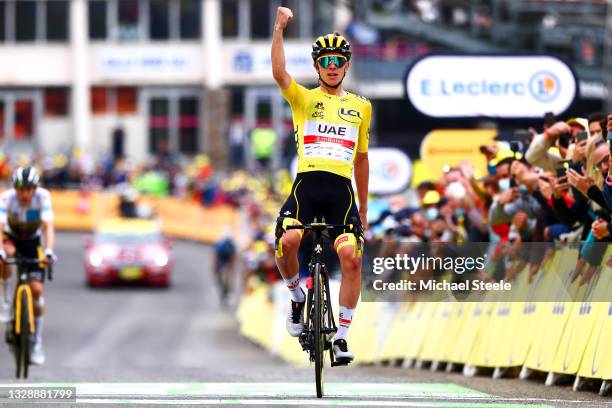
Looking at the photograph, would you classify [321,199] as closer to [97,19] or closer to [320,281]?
[320,281]

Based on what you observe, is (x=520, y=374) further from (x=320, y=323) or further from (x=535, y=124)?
(x=535, y=124)

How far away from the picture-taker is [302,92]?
37.6ft

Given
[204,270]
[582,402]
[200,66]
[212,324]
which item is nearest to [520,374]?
[582,402]

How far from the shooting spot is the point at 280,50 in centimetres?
1127

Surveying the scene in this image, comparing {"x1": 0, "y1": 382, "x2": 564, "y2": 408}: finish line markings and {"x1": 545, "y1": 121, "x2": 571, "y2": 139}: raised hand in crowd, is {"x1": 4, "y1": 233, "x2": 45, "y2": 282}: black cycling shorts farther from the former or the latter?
{"x1": 545, "y1": 121, "x2": 571, "y2": 139}: raised hand in crowd

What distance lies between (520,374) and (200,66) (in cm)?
5200

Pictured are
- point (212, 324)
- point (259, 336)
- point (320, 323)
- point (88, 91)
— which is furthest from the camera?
point (88, 91)

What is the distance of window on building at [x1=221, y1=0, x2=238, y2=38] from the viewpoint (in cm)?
6544

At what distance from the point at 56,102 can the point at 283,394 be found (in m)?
54.7

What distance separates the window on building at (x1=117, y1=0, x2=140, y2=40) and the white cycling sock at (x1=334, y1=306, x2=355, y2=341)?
5509cm

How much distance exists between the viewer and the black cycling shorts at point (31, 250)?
15.7 m

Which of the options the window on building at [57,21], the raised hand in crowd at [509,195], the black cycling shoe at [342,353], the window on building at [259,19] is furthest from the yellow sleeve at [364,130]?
the window on building at [57,21]

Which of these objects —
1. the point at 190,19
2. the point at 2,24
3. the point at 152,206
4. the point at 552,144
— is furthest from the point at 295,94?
the point at 2,24

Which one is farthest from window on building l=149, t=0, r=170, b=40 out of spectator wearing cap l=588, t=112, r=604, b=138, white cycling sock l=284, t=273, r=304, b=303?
white cycling sock l=284, t=273, r=304, b=303
